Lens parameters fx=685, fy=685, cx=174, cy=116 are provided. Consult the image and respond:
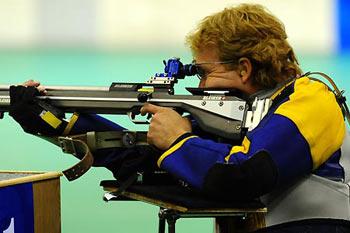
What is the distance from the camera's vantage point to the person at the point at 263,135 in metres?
1.35

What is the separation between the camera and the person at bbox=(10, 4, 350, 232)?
53.3 inches

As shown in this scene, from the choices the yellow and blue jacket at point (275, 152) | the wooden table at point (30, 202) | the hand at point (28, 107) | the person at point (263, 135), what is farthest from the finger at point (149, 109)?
the wooden table at point (30, 202)

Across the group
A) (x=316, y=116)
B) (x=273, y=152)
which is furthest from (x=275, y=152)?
(x=316, y=116)

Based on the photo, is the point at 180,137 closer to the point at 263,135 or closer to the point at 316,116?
the point at 263,135

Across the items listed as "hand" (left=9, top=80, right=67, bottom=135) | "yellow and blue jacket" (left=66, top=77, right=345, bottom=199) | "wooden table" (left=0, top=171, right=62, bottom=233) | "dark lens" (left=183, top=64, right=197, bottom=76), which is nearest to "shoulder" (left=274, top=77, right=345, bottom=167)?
"yellow and blue jacket" (left=66, top=77, right=345, bottom=199)

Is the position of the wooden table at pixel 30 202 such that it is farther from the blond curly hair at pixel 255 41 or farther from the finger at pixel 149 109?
the blond curly hair at pixel 255 41

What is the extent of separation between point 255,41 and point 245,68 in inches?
2.6

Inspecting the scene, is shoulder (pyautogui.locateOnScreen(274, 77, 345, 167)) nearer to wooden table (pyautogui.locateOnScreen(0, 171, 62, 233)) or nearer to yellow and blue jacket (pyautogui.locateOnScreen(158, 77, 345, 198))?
yellow and blue jacket (pyautogui.locateOnScreen(158, 77, 345, 198))

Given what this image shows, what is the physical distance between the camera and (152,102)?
5.11ft

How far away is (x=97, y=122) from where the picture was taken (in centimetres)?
179

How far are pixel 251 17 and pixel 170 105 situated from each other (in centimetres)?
28

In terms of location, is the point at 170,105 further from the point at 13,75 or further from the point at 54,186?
the point at 13,75

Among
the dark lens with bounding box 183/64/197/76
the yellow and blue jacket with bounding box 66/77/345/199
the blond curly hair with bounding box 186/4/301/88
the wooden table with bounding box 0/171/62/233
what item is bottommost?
the wooden table with bounding box 0/171/62/233

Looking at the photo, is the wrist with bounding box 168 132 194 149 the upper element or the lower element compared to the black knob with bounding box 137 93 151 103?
lower
